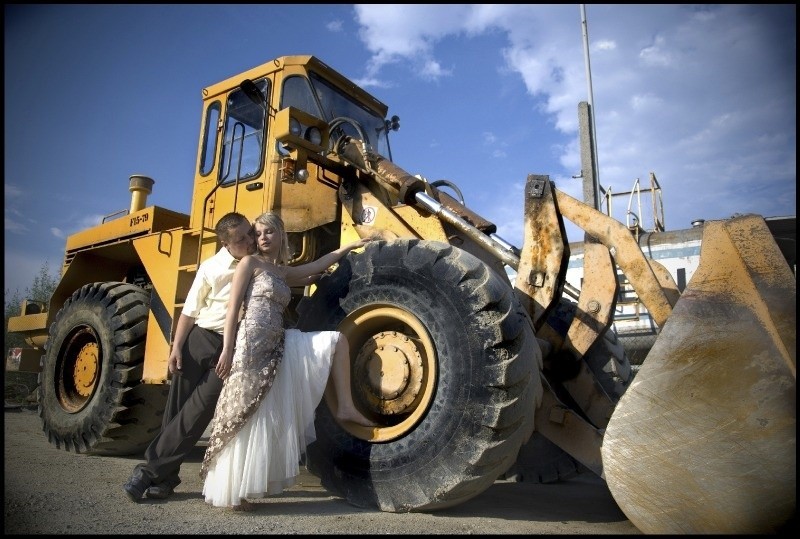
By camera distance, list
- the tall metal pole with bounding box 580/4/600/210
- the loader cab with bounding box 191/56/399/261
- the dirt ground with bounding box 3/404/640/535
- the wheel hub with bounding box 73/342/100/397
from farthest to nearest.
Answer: the tall metal pole with bounding box 580/4/600/210
the wheel hub with bounding box 73/342/100/397
the loader cab with bounding box 191/56/399/261
the dirt ground with bounding box 3/404/640/535

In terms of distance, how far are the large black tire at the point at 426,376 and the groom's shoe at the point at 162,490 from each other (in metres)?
0.91

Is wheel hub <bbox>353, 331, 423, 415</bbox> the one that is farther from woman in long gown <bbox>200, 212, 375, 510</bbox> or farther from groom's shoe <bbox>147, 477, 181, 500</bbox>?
groom's shoe <bbox>147, 477, 181, 500</bbox>

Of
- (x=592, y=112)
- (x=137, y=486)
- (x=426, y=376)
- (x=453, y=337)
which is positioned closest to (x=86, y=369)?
(x=137, y=486)

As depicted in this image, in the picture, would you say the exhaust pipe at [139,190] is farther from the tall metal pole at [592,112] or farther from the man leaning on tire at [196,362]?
the tall metal pole at [592,112]

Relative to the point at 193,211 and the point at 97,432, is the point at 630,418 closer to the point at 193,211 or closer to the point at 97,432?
the point at 193,211

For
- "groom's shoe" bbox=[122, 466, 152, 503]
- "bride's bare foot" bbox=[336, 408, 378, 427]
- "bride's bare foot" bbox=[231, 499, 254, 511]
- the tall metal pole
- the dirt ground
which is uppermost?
the tall metal pole

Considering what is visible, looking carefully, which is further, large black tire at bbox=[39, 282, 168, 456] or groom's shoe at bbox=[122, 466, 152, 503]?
large black tire at bbox=[39, 282, 168, 456]

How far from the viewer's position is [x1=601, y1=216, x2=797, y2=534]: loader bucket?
2.36 m

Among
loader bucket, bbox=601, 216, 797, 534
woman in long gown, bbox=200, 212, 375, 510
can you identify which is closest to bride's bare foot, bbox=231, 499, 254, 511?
woman in long gown, bbox=200, 212, 375, 510

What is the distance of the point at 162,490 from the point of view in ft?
11.1

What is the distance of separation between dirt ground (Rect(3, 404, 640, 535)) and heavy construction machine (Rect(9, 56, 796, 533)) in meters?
0.21

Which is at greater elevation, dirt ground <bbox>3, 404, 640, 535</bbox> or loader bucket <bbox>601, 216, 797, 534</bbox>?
loader bucket <bbox>601, 216, 797, 534</bbox>

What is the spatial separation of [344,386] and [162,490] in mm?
1275

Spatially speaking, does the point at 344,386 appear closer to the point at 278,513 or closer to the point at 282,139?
the point at 278,513
